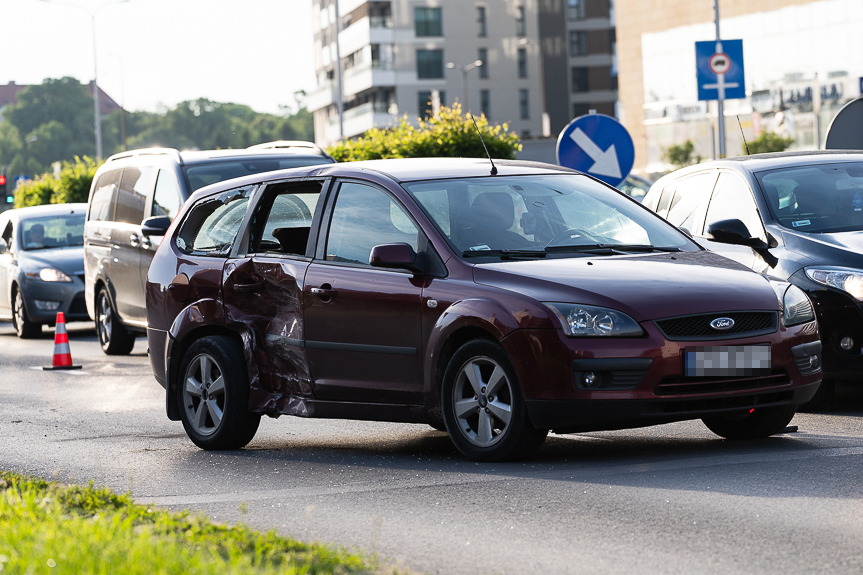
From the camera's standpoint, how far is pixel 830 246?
930 cm

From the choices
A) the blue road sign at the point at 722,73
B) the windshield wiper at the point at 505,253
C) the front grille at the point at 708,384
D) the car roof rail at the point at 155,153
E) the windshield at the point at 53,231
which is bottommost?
the front grille at the point at 708,384

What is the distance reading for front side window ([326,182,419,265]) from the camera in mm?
8141

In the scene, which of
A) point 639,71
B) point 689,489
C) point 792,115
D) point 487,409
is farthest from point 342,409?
point 639,71

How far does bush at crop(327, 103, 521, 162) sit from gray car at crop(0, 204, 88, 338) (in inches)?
207

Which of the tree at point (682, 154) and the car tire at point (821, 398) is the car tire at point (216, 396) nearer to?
the car tire at point (821, 398)

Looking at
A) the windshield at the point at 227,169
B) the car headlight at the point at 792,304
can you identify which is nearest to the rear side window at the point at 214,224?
the car headlight at the point at 792,304

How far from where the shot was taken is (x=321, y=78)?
116500 mm

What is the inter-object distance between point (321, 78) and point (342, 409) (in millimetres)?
109993

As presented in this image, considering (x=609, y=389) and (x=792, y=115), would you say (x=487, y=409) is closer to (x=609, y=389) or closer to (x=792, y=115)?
(x=609, y=389)

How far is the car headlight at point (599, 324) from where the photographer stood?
23.2 ft

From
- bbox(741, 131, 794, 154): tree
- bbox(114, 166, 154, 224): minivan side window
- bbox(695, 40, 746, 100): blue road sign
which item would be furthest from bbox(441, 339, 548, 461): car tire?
bbox(741, 131, 794, 154): tree

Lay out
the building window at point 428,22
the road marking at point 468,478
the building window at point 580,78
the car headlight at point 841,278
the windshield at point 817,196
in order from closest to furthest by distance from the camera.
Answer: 1. the road marking at point 468,478
2. the car headlight at point 841,278
3. the windshield at point 817,196
4. the building window at point 428,22
5. the building window at point 580,78

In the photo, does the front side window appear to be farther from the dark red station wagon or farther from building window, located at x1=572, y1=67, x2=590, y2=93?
building window, located at x1=572, y1=67, x2=590, y2=93

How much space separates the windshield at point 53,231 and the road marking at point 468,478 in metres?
14.7
